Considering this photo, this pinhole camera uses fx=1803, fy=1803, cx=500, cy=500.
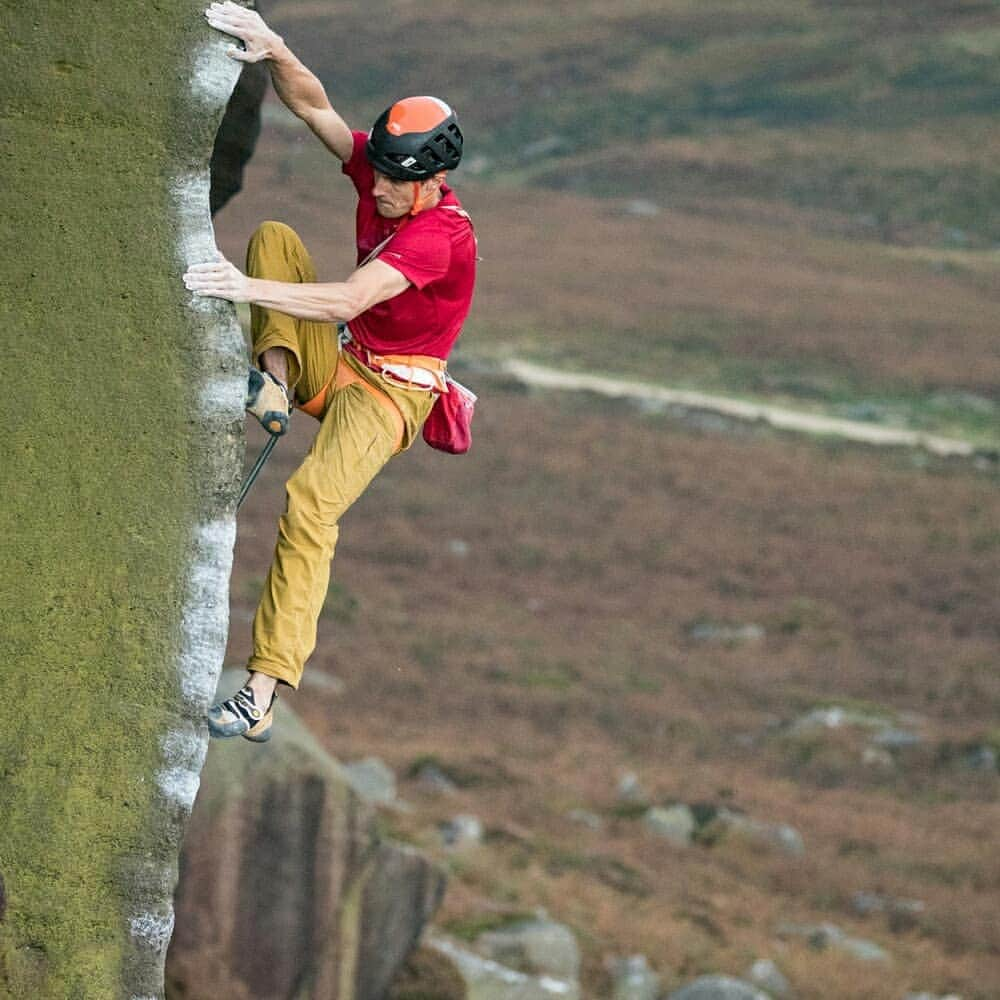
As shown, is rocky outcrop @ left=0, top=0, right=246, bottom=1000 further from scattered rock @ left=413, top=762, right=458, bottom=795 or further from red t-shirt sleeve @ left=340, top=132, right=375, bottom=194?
scattered rock @ left=413, top=762, right=458, bottom=795

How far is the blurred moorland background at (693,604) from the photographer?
2081 centimetres

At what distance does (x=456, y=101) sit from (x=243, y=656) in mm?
88159

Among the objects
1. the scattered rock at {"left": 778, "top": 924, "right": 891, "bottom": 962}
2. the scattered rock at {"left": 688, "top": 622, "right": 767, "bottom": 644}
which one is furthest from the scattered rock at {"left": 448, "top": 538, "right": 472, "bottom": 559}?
the scattered rock at {"left": 778, "top": 924, "right": 891, "bottom": 962}

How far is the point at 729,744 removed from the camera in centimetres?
2600

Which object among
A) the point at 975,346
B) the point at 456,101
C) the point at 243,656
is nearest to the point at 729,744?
the point at 243,656

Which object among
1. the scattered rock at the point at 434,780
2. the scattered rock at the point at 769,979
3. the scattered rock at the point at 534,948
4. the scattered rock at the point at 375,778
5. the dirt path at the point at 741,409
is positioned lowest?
the dirt path at the point at 741,409

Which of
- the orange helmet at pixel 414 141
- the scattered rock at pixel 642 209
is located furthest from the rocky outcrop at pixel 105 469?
the scattered rock at pixel 642 209

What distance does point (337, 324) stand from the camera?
7758 millimetres

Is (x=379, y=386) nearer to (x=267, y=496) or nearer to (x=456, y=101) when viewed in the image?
(x=267, y=496)

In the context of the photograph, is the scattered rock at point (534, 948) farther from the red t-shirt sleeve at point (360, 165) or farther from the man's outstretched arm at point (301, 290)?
the man's outstretched arm at point (301, 290)

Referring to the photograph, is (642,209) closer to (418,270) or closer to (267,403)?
(418,270)

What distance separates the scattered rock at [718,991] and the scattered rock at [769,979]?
0.85 metres

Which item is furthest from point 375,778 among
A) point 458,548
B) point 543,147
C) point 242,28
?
point 543,147

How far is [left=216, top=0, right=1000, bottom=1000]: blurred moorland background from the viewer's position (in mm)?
20812
